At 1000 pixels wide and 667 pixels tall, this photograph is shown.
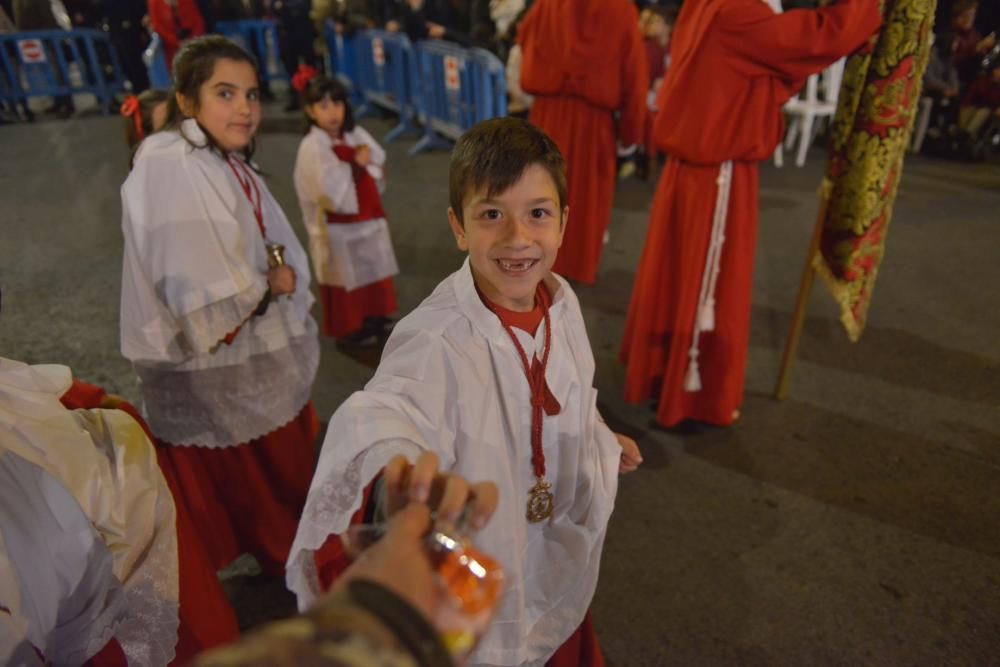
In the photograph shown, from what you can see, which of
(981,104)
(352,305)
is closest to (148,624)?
(352,305)

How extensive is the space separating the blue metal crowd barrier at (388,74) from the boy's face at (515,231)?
24.9ft

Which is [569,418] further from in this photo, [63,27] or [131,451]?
[63,27]

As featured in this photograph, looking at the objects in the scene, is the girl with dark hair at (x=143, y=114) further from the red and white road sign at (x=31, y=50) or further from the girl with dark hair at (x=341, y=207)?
the red and white road sign at (x=31, y=50)

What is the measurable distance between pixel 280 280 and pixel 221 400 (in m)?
0.43

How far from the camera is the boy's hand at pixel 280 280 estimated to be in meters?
2.03

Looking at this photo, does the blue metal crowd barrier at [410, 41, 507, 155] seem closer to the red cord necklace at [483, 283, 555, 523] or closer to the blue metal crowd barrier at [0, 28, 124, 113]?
the blue metal crowd barrier at [0, 28, 124, 113]

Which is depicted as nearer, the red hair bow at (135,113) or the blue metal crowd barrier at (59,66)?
the red hair bow at (135,113)

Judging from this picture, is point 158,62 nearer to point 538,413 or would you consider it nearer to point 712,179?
point 712,179

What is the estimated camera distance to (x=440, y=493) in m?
0.71

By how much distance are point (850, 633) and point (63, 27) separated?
459 inches

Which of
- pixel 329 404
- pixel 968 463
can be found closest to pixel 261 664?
pixel 329 404

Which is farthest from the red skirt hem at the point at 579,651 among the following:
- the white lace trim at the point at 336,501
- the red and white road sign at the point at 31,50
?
the red and white road sign at the point at 31,50

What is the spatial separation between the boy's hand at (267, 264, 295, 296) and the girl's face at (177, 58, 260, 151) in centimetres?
41

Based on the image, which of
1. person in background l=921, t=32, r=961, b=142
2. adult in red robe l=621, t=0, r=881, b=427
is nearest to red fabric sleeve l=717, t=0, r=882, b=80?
adult in red robe l=621, t=0, r=881, b=427
